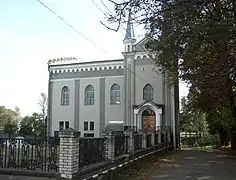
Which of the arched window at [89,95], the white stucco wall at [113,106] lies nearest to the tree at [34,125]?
the arched window at [89,95]

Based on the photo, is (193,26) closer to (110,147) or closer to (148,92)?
(110,147)

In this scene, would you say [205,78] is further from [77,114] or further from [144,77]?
[77,114]

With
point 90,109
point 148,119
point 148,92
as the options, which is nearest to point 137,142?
point 148,119

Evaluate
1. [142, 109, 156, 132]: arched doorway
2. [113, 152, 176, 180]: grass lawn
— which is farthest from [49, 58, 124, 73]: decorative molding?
[113, 152, 176, 180]: grass lawn

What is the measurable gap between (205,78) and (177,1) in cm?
716

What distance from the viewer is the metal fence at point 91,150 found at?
9.51m

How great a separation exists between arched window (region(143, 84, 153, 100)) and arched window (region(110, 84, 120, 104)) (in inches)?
155

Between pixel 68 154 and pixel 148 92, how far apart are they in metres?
26.3

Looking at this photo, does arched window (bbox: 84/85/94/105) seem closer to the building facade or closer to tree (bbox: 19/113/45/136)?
the building facade

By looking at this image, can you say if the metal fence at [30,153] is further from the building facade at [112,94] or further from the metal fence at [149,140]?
the building facade at [112,94]

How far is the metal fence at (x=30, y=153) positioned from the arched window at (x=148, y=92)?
25164mm

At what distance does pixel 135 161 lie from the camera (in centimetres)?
1555

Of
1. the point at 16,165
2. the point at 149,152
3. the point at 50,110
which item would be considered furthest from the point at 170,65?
the point at 50,110

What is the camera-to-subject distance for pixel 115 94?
1478 inches
